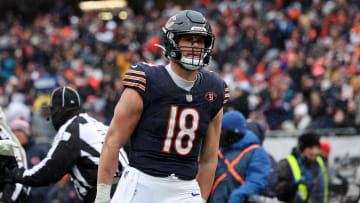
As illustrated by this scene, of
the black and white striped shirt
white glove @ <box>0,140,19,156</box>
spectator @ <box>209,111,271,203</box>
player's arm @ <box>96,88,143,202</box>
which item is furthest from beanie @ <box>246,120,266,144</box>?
player's arm @ <box>96,88,143,202</box>

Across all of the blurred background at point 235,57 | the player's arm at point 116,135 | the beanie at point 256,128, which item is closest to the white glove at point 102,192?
the player's arm at point 116,135

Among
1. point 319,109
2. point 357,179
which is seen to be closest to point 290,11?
point 319,109

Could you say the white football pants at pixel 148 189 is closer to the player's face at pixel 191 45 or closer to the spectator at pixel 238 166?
the player's face at pixel 191 45

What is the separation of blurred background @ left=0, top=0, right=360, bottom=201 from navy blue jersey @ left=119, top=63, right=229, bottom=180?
3398mm

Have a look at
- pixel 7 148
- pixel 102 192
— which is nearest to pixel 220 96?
pixel 102 192

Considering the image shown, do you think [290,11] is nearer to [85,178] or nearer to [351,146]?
[351,146]

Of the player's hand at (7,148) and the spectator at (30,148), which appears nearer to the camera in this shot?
the player's hand at (7,148)

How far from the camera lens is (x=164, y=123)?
12.3 ft

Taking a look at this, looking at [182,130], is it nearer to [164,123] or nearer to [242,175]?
Result: [164,123]

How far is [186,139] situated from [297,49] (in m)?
11.8

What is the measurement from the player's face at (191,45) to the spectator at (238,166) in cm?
216

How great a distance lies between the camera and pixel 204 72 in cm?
408

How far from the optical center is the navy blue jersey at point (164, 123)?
12.2 feet

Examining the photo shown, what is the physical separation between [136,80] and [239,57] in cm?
1267
